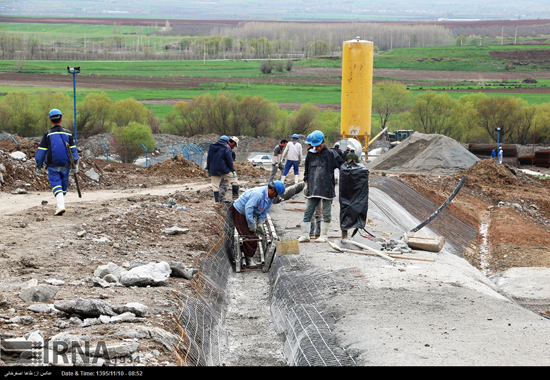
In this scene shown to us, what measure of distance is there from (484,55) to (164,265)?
13177cm

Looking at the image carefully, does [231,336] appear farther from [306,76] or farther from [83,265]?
[306,76]

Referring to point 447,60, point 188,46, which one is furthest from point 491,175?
point 188,46

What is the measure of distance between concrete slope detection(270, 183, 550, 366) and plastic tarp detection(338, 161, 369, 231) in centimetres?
68

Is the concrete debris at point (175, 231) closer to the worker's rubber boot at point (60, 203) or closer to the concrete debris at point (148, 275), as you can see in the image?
the worker's rubber boot at point (60, 203)

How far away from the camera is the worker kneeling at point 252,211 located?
11.0 m

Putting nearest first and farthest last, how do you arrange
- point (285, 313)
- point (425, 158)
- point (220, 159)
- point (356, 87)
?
point (285, 313) < point (220, 159) < point (356, 87) < point (425, 158)

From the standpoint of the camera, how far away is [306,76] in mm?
114000

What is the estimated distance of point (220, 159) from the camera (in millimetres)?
14219

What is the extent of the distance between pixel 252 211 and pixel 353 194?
190 cm

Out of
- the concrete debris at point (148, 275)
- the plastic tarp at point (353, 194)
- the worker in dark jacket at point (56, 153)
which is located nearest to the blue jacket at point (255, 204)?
the plastic tarp at point (353, 194)

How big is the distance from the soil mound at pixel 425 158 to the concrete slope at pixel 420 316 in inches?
700

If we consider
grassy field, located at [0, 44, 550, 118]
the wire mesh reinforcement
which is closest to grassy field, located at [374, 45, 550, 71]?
grassy field, located at [0, 44, 550, 118]

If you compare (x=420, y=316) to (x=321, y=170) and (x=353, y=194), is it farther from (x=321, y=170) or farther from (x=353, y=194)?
(x=321, y=170)

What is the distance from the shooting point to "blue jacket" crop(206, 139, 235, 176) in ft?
46.4
